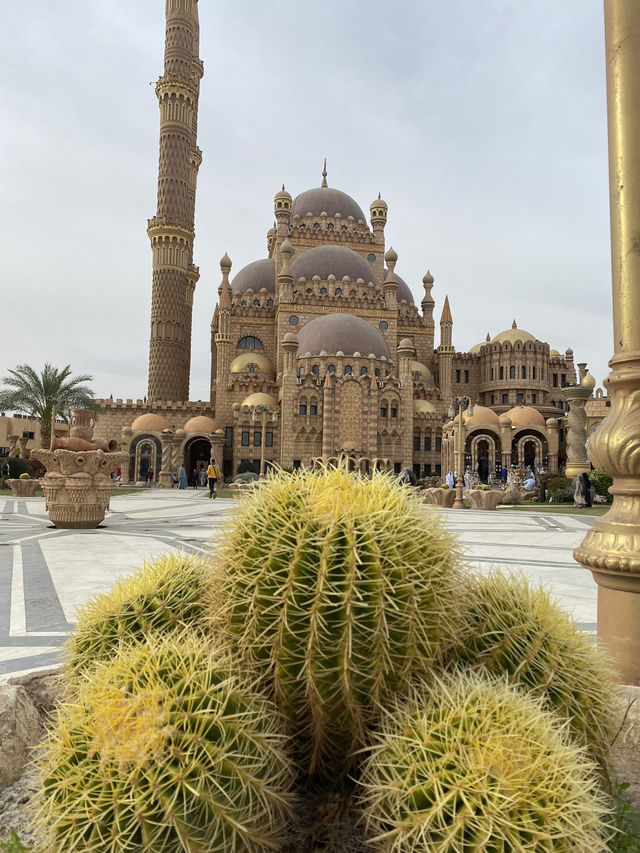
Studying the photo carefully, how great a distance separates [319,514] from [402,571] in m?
0.24

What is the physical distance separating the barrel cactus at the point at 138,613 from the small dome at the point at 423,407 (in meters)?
34.3

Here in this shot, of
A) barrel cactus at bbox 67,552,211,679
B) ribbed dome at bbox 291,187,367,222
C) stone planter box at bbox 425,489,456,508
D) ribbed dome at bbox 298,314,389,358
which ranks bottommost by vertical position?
stone planter box at bbox 425,489,456,508

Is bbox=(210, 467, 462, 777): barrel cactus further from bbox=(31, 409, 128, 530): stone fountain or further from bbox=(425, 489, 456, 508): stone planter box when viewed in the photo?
bbox=(425, 489, 456, 508): stone planter box

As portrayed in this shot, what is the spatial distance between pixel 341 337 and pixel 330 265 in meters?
6.96

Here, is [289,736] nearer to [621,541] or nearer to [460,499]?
[621,541]

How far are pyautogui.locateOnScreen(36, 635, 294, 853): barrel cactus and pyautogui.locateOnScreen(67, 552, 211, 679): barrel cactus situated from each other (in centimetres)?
28

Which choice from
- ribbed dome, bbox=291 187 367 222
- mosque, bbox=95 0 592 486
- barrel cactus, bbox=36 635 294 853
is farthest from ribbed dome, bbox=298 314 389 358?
barrel cactus, bbox=36 635 294 853

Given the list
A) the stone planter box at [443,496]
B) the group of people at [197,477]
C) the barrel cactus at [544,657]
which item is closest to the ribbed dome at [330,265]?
the group of people at [197,477]

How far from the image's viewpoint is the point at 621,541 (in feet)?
7.97

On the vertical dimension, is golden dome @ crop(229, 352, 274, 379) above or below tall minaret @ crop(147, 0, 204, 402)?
below

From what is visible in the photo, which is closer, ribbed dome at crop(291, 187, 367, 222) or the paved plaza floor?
the paved plaza floor

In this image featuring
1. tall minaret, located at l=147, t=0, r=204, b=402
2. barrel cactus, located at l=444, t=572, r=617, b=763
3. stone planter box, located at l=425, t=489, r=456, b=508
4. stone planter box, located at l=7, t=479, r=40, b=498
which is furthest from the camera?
tall minaret, located at l=147, t=0, r=204, b=402

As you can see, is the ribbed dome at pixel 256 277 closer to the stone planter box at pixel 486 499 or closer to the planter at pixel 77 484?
the stone planter box at pixel 486 499

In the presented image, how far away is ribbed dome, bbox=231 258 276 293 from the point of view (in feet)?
139
